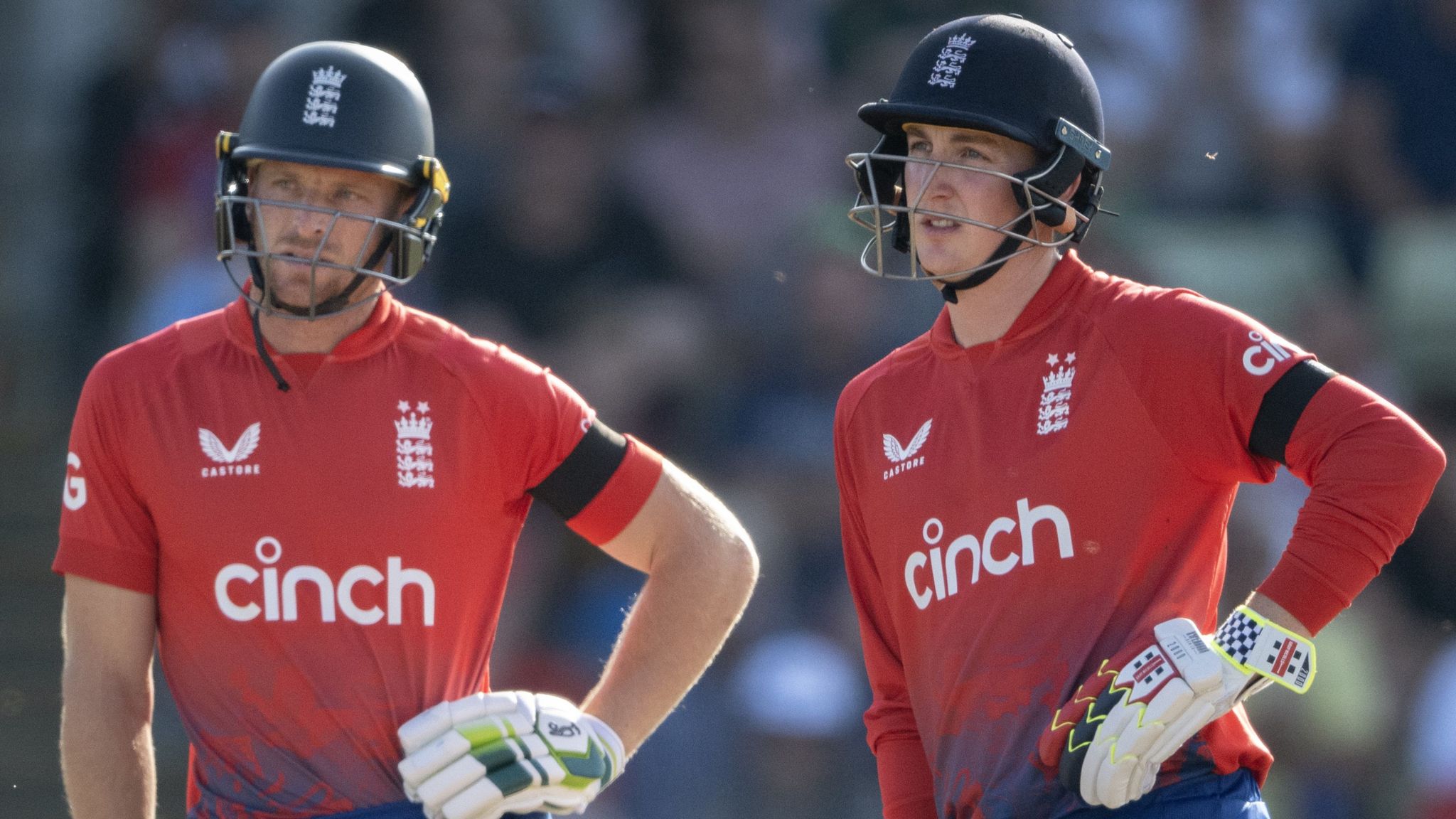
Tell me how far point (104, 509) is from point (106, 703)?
0.41 meters

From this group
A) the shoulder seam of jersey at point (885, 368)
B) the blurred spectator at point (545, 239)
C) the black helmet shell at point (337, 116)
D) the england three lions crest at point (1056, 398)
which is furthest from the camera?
the blurred spectator at point (545, 239)

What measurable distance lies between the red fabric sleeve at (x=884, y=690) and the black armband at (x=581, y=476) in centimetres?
53

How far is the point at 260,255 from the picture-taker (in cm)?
412

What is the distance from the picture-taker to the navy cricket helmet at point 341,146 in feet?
13.8

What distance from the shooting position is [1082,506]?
3.94m

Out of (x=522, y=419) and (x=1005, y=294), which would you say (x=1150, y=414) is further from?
(x=522, y=419)

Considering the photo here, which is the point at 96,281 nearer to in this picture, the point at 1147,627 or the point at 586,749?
the point at 586,749

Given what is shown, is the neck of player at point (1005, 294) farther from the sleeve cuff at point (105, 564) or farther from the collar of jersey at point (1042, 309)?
the sleeve cuff at point (105, 564)

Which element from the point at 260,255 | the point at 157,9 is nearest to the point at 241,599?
the point at 260,255

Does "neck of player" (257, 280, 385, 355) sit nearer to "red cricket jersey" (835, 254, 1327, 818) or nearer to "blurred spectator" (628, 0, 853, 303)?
"red cricket jersey" (835, 254, 1327, 818)

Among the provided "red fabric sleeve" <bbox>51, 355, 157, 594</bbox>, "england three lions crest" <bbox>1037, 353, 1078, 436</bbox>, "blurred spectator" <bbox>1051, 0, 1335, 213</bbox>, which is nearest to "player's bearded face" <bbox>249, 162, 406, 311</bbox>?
"red fabric sleeve" <bbox>51, 355, 157, 594</bbox>

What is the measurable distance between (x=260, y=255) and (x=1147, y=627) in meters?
2.00

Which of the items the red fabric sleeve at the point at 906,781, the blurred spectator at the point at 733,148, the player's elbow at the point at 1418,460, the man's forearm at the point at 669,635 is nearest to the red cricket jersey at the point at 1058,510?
the red fabric sleeve at the point at 906,781

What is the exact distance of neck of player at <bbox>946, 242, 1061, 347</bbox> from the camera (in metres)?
4.22
